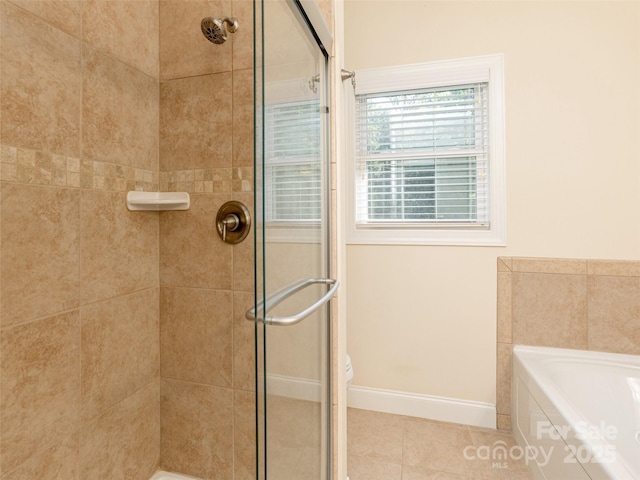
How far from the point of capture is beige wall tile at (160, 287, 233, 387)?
123 centimetres

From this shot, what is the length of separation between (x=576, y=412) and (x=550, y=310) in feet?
2.39

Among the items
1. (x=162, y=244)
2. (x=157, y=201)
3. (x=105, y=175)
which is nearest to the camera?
(x=105, y=175)

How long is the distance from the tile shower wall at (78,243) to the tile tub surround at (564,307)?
1747 millimetres

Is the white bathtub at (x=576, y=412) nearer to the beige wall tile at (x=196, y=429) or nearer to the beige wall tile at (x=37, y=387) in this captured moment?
the beige wall tile at (x=196, y=429)

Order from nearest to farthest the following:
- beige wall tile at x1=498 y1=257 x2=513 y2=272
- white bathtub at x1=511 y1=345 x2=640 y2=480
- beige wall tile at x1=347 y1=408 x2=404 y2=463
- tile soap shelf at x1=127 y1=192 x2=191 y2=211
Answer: white bathtub at x1=511 y1=345 x2=640 y2=480, tile soap shelf at x1=127 y1=192 x2=191 y2=211, beige wall tile at x1=347 y1=408 x2=404 y2=463, beige wall tile at x1=498 y1=257 x2=513 y2=272

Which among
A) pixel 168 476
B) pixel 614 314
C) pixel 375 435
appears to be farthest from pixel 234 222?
A: pixel 614 314

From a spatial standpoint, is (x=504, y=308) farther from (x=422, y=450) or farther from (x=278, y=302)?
(x=278, y=302)

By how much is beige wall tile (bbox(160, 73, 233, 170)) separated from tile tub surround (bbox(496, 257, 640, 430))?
1.57 meters

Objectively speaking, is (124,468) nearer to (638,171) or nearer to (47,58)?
(47,58)

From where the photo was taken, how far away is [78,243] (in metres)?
1.01

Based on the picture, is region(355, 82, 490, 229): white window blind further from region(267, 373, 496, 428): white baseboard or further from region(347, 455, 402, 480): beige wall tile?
region(347, 455, 402, 480): beige wall tile

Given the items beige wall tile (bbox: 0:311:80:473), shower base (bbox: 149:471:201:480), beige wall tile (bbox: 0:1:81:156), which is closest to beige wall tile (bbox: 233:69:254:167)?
beige wall tile (bbox: 0:1:81:156)

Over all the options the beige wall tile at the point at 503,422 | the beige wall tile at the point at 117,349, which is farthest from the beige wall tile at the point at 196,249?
the beige wall tile at the point at 503,422

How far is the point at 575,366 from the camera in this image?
162 cm
